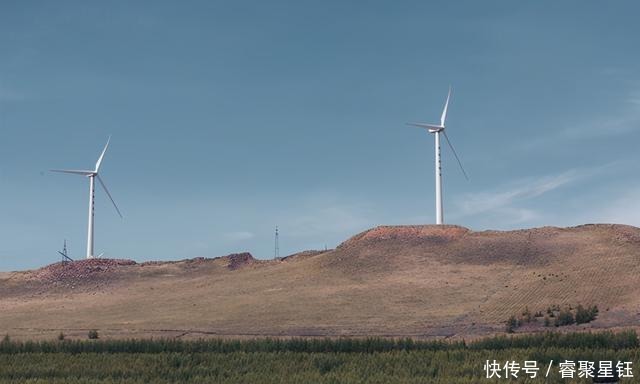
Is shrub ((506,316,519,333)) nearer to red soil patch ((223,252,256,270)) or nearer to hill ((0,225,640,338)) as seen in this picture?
hill ((0,225,640,338))

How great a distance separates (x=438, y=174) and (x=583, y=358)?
61821mm

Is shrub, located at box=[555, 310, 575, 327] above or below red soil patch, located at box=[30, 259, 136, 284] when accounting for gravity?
below

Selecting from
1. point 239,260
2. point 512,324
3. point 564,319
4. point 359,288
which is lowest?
point 512,324

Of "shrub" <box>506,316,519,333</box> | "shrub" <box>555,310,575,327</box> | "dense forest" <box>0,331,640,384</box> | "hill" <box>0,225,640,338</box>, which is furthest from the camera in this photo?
"hill" <box>0,225,640,338</box>

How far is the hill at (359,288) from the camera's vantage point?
71062 millimetres

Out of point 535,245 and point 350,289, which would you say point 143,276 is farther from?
point 535,245

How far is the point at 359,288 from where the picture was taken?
86688 mm

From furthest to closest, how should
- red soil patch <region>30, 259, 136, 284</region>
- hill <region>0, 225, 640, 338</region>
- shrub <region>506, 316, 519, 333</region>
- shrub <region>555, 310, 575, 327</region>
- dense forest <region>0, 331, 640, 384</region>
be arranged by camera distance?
1. red soil patch <region>30, 259, 136, 284</region>
2. hill <region>0, 225, 640, 338</region>
3. shrub <region>555, 310, 575, 327</region>
4. shrub <region>506, 316, 519, 333</region>
5. dense forest <region>0, 331, 640, 384</region>

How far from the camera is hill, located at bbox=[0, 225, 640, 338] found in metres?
71.1

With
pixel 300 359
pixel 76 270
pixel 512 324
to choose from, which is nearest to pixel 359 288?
pixel 512 324

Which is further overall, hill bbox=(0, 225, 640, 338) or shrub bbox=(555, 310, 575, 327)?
hill bbox=(0, 225, 640, 338)

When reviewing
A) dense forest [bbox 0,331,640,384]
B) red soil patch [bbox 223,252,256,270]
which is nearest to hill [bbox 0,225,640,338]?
red soil patch [bbox 223,252,256,270]

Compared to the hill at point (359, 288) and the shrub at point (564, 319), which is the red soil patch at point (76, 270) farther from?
the shrub at point (564, 319)

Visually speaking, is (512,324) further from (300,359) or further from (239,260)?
(239,260)
